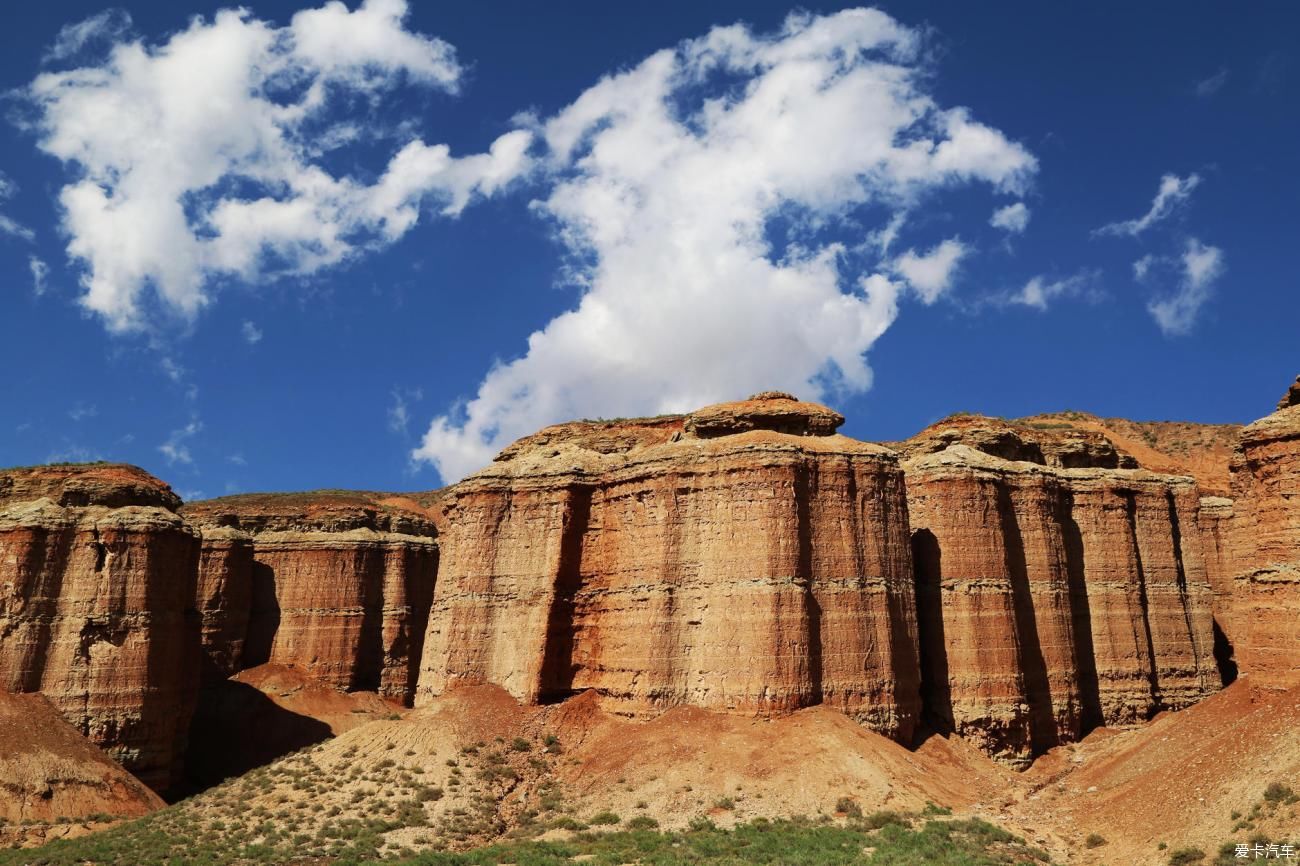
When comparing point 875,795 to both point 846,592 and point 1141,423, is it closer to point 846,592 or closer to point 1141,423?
point 846,592

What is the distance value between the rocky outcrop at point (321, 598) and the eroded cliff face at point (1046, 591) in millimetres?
32754

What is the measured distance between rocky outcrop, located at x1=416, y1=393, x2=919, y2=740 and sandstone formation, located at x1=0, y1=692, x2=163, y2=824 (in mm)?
11037

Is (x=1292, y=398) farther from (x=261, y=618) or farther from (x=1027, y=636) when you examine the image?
(x=261, y=618)

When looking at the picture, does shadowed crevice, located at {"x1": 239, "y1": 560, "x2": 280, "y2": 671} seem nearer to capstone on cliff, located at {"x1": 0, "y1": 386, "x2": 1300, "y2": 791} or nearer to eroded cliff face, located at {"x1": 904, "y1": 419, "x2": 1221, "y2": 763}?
capstone on cliff, located at {"x1": 0, "y1": 386, "x2": 1300, "y2": 791}

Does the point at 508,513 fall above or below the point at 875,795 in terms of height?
above

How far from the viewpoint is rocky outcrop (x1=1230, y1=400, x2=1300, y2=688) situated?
25328 millimetres

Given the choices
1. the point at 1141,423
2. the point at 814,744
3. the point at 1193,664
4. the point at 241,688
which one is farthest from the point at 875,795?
the point at 1141,423

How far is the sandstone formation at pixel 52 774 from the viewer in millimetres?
32094

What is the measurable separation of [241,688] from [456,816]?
27.0m

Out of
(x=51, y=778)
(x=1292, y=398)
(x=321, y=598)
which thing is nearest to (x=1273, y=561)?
(x=1292, y=398)

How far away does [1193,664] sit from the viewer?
40344mm

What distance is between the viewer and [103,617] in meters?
37.1

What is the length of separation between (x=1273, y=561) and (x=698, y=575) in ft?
56.7

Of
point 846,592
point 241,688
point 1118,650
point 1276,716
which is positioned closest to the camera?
point 1276,716
